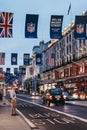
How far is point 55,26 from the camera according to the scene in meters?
46.2

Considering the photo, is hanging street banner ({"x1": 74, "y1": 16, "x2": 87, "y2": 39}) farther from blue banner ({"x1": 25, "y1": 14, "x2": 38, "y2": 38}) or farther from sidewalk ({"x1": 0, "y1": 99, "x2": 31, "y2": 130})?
sidewalk ({"x1": 0, "y1": 99, "x2": 31, "y2": 130})

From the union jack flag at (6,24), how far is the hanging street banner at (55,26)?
8.02 m

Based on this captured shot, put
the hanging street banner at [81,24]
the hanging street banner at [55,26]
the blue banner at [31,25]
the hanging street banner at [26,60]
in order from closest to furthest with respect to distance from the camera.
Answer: the blue banner at [31,25], the hanging street banner at [55,26], the hanging street banner at [81,24], the hanging street banner at [26,60]

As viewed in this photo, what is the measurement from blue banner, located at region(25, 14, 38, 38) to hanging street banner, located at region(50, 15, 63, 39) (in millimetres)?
3099

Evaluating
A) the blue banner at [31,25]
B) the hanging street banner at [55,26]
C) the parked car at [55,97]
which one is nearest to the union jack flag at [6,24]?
the blue banner at [31,25]

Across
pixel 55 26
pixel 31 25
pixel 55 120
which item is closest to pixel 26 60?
pixel 55 26

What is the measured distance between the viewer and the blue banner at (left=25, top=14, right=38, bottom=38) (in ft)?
137

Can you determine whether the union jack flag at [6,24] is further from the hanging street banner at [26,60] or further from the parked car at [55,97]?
the hanging street banner at [26,60]

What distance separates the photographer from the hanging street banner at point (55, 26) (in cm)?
4556

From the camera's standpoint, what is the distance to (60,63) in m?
124

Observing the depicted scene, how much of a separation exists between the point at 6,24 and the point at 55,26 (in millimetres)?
9219

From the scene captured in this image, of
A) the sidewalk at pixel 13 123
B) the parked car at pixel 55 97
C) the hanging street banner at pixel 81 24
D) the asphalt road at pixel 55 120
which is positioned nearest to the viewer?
the sidewalk at pixel 13 123

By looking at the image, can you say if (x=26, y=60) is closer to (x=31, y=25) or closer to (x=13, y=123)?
(x=31, y=25)

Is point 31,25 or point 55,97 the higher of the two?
point 31,25
